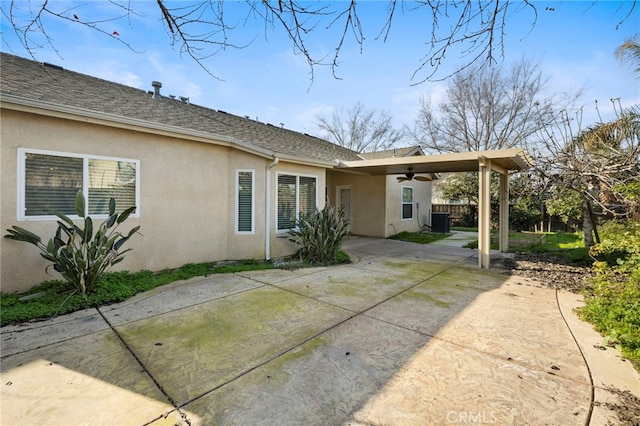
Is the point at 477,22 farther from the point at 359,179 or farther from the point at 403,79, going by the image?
the point at 359,179

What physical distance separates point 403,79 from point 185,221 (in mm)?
5727

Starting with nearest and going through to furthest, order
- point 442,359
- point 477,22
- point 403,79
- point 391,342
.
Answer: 1. point 477,22
2. point 403,79
3. point 442,359
4. point 391,342

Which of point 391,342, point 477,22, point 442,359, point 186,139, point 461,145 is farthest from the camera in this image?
point 461,145

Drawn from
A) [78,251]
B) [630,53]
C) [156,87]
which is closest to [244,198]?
[78,251]

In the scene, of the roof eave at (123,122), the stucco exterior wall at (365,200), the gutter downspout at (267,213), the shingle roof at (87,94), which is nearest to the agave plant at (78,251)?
the roof eave at (123,122)

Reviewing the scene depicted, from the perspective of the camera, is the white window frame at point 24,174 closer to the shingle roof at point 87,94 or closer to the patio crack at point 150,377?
the shingle roof at point 87,94

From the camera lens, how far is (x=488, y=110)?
68.5ft

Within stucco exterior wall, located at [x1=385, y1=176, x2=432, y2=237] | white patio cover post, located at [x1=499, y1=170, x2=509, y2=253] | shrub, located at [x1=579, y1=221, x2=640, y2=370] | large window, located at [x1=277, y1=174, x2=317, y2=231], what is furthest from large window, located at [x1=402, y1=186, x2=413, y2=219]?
shrub, located at [x1=579, y1=221, x2=640, y2=370]

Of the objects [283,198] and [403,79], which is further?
[283,198]

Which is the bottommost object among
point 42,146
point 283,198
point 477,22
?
point 283,198

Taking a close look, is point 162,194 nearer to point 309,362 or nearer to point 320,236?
point 320,236

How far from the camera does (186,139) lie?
662 cm

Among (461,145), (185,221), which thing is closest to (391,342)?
(185,221)

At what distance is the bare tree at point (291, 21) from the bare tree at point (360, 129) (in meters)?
26.7
